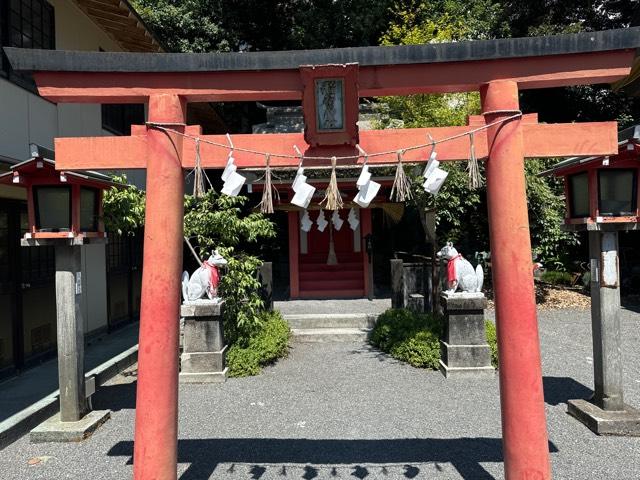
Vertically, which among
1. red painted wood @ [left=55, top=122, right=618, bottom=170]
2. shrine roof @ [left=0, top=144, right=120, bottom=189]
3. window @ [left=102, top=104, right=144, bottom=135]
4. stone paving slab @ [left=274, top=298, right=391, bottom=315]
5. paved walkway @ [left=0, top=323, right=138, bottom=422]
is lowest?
paved walkway @ [left=0, top=323, right=138, bottom=422]

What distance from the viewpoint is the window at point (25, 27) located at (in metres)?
7.21

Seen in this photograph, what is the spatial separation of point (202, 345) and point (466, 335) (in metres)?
4.37

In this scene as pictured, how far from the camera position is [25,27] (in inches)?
309

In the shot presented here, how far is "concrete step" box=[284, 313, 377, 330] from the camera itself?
34.6 feet

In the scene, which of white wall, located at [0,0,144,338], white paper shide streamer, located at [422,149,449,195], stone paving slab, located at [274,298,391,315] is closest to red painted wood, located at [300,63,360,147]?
white paper shide streamer, located at [422,149,449,195]

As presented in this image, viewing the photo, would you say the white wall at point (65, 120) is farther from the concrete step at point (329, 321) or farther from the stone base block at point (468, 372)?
the stone base block at point (468, 372)

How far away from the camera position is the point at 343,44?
19.3 metres

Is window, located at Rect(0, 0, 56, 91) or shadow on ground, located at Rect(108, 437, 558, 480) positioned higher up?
window, located at Rect(0, 0, 56, 91)

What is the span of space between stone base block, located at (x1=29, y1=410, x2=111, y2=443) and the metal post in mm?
108

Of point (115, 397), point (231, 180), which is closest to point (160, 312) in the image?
point (231, 180)

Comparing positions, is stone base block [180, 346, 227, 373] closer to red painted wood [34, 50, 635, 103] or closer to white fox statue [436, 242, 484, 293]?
white fox statue [436, 242, 484, 293]

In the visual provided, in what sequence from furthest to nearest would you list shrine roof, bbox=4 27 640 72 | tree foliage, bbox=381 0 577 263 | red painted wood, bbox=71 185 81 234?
tree foliage, bbox=381 0 577 263
red painted wood, bbox=71 185 81 234
shrine roof, bbox=4 27 640 72

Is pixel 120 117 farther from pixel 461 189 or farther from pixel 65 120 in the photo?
pixel 461 189

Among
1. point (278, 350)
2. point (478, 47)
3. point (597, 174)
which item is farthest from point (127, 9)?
point (597, 174)
